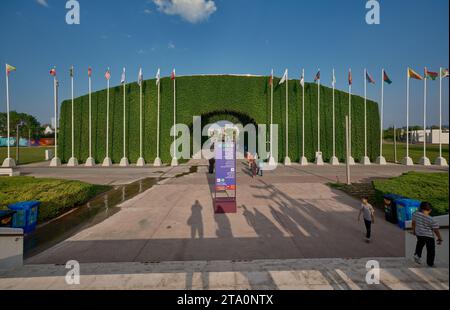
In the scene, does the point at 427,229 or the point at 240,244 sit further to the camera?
the point at 240,244

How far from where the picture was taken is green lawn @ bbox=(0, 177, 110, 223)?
8086 millimetres

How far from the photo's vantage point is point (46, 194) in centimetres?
881

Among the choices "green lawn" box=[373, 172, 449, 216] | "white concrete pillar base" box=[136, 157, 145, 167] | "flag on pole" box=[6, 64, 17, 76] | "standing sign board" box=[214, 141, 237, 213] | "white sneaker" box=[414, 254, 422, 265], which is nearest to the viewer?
"white sneaker" box=[414, 254, 422, 265]

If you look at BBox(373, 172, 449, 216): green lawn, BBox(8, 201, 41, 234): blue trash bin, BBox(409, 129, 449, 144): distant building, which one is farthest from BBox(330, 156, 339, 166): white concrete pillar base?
BBox(409, 129, 449, 144): distant building

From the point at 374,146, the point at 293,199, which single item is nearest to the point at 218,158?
the point at 293,199

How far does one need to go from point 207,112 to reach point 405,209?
2441cm

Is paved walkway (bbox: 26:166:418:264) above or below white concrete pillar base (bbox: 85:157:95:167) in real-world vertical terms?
below

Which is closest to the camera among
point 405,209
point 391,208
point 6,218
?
point 6,218

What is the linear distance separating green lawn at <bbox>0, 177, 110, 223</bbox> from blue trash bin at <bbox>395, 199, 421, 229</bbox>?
42.2 feet

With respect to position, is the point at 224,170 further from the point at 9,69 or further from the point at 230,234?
the point at 9,69

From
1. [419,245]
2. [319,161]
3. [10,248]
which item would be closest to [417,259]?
[419,245]

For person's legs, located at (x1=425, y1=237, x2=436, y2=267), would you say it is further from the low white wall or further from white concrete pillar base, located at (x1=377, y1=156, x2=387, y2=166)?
white concrete pillar base, located at (x1=377, y1=156, x2=387, y2=166)

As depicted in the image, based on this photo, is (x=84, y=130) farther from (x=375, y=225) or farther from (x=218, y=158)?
(x=375, y=225)

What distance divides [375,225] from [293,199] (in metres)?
3.71
